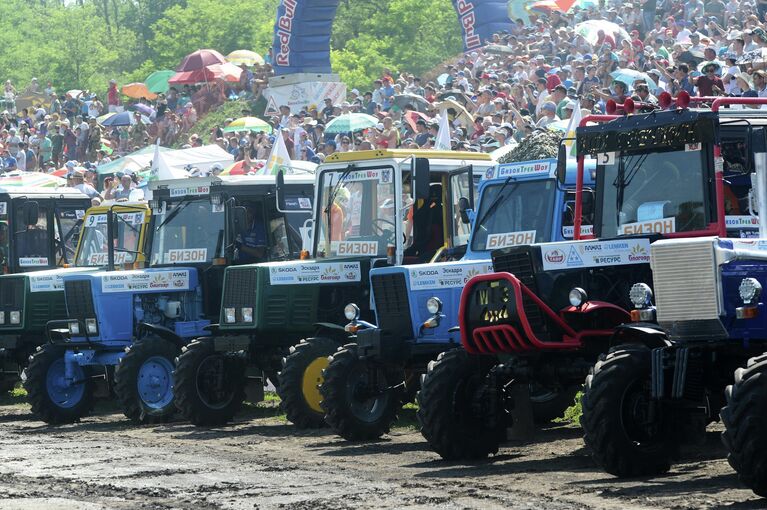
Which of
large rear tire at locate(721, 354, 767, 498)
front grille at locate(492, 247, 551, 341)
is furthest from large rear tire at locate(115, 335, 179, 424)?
large rear tire at locate(721, 354, 767, 498)

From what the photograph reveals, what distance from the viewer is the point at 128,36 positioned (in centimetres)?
7356

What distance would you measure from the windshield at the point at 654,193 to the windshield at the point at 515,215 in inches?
57.8

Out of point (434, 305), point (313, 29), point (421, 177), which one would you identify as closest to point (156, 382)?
point (421, 177)

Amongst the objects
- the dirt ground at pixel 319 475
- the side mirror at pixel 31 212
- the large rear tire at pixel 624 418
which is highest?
the side mirror at pixel 31 212

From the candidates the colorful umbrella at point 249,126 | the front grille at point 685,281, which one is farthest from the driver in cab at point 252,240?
the colorful umbrella at point 249,126

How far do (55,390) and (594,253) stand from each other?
7740 millimetres

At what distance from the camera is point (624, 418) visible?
9953 millimetres

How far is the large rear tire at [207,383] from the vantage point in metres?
15.2

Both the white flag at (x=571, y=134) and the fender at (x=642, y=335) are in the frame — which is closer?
the fender at (x=642, y=335)

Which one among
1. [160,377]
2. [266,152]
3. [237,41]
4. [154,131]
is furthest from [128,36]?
[160,377]

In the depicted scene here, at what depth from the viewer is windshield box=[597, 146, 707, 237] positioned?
10.9m

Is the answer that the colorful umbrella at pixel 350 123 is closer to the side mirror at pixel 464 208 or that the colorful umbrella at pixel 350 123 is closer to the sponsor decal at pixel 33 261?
the sponsor decal at pixel 33 261

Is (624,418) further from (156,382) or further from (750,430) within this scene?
(156,382)

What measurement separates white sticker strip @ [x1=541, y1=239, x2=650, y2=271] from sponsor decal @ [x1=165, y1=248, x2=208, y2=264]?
6.51 metres
